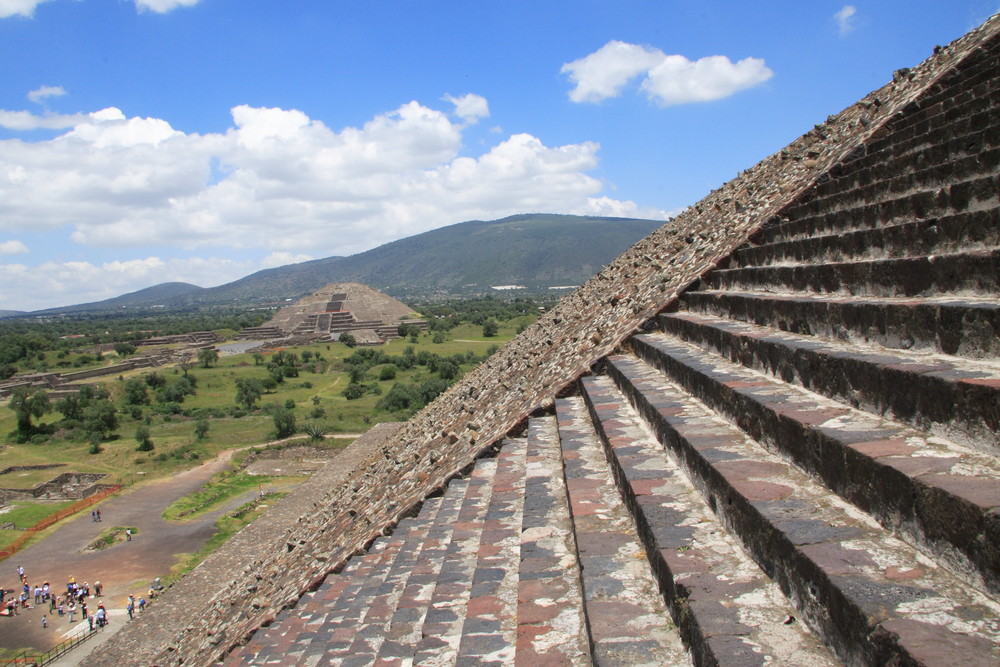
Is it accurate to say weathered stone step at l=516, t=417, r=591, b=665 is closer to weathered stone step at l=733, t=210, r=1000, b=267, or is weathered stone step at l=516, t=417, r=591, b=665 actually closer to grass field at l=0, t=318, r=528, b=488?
weathered stone step at l=733, t=210, r=1000, b=267

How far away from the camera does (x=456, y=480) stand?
17.0ft

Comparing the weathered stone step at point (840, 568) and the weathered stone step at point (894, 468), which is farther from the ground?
the weathered stone step at point (894, 468)

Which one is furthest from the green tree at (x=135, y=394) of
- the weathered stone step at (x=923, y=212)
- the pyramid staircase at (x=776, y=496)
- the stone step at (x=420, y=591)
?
the weathered stone step at (x=923, y=212)

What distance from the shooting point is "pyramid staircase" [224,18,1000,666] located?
1563 mm

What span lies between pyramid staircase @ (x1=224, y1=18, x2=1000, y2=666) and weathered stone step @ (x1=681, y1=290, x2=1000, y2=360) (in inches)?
0.4

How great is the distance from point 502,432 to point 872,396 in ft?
11.6

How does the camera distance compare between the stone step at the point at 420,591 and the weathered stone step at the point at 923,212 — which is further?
the stone step at the point at 420,591

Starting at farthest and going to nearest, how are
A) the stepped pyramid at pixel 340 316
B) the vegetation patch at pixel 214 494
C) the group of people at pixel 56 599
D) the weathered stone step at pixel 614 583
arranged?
the stepped pyramid at pixel 340 316 < the vegetation patch at pixel 214 494 < the group of people at pixel 56 599 < the weathered stone step at pixel 614 583

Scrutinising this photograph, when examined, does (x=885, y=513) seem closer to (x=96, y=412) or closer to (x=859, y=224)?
(x=859, y=224)

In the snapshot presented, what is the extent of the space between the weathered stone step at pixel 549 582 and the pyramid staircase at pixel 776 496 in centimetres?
1

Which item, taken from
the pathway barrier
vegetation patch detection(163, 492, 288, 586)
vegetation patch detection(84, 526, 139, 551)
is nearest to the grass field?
the pathway barrier

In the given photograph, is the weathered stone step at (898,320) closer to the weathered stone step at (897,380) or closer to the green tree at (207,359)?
the weathered stone step at (897,380)

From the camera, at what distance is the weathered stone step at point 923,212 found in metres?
2.72

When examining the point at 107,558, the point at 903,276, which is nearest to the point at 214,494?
the point at 107,558
